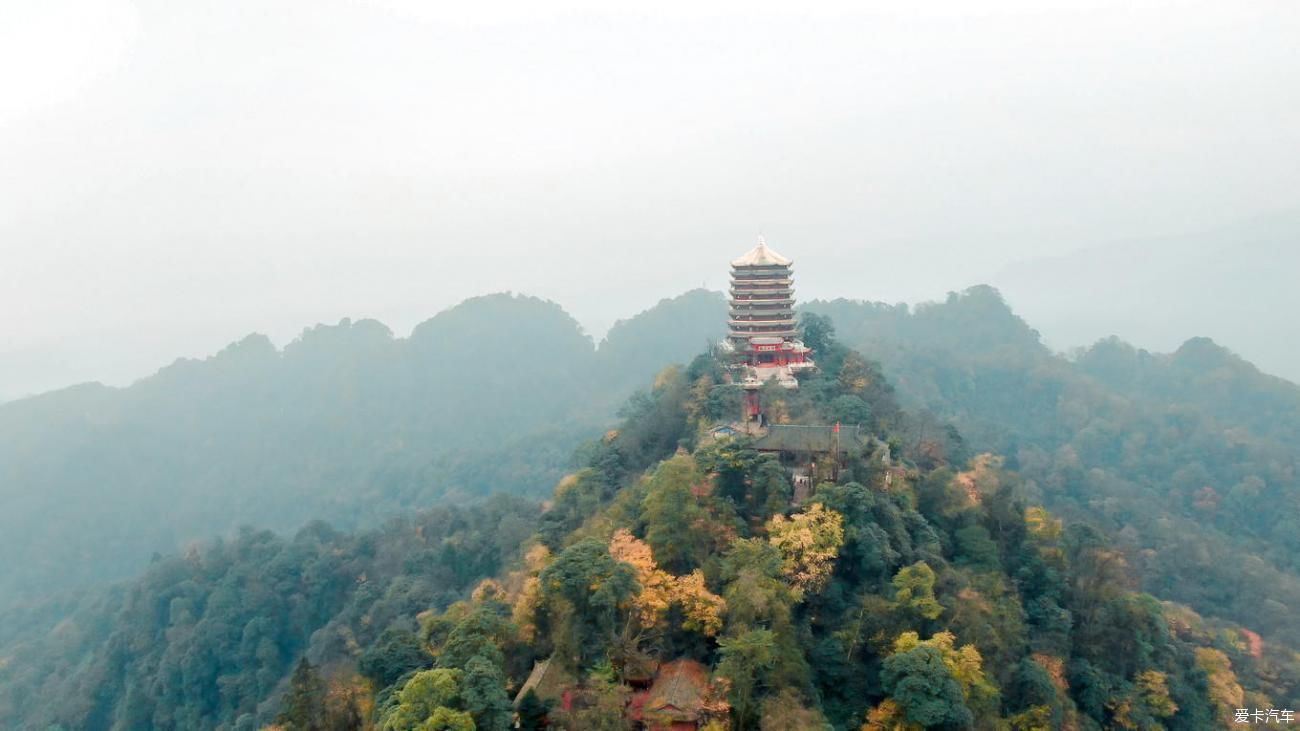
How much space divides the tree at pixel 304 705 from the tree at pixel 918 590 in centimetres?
1310

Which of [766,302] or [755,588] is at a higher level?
[766,302]

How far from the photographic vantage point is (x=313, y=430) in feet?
353

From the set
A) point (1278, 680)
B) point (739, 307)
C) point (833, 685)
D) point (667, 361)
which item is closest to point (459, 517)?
point (739, 307)

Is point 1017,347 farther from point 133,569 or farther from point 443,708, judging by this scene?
point 133,569

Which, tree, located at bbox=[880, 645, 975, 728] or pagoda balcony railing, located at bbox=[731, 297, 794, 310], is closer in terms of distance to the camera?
tree, located at bbox=[880, 645, 975, 728]

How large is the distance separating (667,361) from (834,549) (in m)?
97.6

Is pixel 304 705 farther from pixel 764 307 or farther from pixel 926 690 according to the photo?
pixel 764 307

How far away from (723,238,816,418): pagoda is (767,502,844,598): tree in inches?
515

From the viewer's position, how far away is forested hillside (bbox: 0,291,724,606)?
277 ft

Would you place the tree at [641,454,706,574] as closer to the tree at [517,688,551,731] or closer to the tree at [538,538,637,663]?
the tree at [538,538,637,663]

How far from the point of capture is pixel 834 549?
19938 millimetres

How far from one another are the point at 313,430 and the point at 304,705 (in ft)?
319

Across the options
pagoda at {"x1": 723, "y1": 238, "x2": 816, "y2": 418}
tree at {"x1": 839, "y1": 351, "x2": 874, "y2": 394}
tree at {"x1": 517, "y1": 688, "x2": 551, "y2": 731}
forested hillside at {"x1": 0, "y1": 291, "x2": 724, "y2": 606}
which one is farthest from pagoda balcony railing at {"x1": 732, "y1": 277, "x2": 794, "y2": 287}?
forested hillside at {"x1": 0, "y1": 291, "x2": 724, "y2": 606}

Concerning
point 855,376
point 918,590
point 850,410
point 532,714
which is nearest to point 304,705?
point 532,714
